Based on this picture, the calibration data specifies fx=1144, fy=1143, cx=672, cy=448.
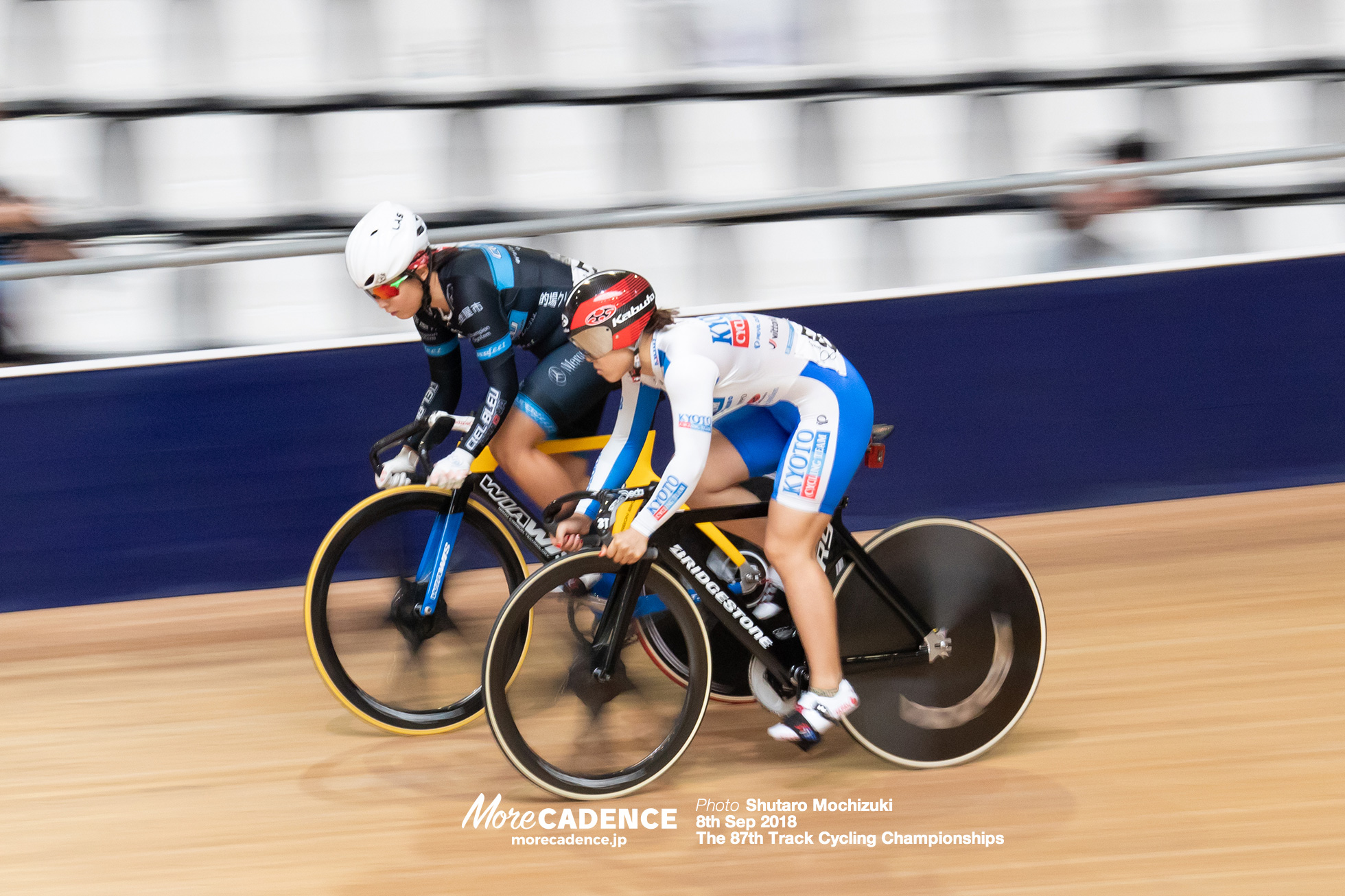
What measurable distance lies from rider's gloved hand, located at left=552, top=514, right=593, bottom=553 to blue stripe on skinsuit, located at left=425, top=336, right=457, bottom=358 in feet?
2.55

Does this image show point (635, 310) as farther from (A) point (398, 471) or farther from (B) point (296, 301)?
(B) point (296, 301)

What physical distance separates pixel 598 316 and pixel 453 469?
0.77 meters

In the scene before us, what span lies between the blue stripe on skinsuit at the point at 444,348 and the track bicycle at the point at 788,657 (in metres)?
0.83

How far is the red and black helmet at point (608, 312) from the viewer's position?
2.60 m

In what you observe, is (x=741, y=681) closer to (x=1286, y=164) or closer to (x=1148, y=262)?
(x=1148, y=262)

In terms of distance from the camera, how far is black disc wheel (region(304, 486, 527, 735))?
3.24 m

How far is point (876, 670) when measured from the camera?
289cm

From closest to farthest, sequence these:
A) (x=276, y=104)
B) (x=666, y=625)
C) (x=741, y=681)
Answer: (x=666, y=625), (x=741, y=681), (x=276, y=104)

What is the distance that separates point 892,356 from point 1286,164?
3.04 metres

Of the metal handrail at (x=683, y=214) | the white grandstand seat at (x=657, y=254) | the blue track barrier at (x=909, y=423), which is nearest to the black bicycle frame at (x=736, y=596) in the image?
the blue track barrier at (x=909, y=423)

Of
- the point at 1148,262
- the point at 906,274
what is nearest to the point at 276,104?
the point at 906,274

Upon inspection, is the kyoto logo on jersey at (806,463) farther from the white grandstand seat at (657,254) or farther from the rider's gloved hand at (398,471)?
the white grandstand seat at (657,254)

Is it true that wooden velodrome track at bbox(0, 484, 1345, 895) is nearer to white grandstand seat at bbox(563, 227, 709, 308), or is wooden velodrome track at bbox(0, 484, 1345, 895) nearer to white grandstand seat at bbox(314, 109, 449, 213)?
white grandstand seat at bbox(563, 227, 709, 308)

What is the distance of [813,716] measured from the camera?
2779 millimetres
